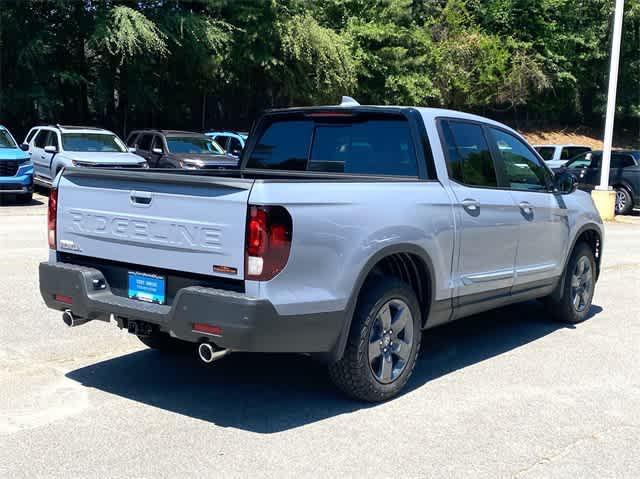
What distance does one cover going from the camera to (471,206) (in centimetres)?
576

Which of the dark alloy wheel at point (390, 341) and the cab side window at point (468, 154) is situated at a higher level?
the cab side window at point (468, 154)

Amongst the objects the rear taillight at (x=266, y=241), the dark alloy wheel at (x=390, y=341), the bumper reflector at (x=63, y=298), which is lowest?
the dark alloy wheel at (x=390, y=341)

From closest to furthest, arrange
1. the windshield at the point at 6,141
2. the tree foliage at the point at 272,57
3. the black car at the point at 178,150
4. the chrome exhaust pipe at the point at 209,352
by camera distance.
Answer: the chrome exhaust pipe at the point at 209,352
the windshield at the point at 6,141
the black car at the point at 178,150
the tree foliage at the point at 272,57

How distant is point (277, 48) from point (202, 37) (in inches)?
142

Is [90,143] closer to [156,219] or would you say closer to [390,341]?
[156,219]

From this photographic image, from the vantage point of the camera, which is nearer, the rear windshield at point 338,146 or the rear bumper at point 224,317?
the rear bumper at point 224,317

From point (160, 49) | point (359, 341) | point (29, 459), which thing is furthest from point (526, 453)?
point (160, 49)

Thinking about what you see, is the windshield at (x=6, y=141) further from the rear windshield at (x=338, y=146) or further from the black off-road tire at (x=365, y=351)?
the black off-road tire at (x=365, y=351)

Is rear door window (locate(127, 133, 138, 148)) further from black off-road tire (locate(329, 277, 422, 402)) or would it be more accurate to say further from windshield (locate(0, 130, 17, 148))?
black off-road tire (locate(329, 277, 422, 402))

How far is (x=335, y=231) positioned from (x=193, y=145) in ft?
50.2

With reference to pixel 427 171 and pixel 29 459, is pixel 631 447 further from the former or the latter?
pixel 29 459

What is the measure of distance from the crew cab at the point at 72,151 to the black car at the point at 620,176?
1195 centimetres

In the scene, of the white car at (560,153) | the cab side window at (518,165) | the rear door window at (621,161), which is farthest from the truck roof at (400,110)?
the white car at (560,153)

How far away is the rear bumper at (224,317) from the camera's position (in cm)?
422
